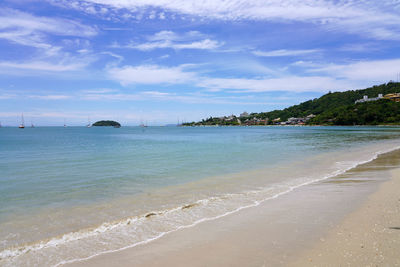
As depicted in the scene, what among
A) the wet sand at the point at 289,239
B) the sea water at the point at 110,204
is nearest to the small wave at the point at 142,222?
the sea water at the point at 110,204

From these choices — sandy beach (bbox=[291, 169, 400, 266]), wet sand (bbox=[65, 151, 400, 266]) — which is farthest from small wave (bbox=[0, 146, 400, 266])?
sandy beach (bbox=[291, 169, 400, 266])

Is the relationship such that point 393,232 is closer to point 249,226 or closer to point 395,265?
point 395,265

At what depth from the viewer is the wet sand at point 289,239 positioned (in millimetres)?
4535

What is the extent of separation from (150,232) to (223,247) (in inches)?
77.8

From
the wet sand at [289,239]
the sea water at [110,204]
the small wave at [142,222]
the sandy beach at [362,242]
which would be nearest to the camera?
the sandy beach at [362,242]

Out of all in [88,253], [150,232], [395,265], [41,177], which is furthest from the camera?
[41,177]

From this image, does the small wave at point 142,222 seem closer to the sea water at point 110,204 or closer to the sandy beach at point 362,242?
the sea water at point 110,204

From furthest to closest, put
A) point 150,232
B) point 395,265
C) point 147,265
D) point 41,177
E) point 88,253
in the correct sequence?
1. point 41,177
2. point 150,232
3. point 88,253
4. point 147,265
5. point 395,265

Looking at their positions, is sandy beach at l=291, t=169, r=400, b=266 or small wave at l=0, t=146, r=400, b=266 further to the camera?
small wave at l=0, t=146, r=400, b=266

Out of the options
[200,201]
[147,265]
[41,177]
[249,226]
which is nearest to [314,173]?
[200,201]

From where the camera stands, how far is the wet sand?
14.9ft

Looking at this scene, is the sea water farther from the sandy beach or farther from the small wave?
the sandy beach

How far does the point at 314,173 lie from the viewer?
Result: 14289mm

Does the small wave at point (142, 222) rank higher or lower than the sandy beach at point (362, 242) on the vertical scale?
lower
